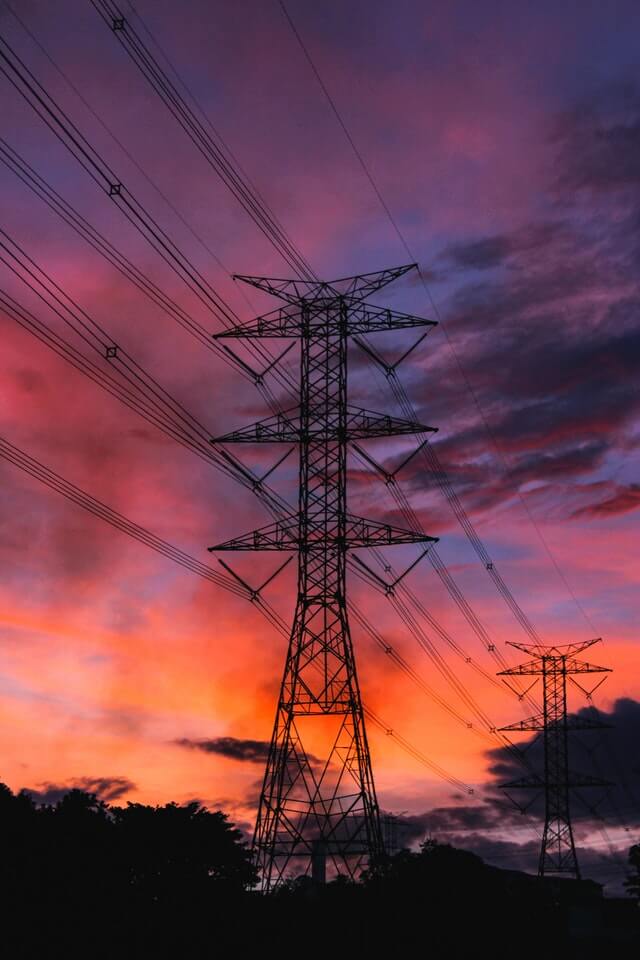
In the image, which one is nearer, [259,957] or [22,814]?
[259,957]

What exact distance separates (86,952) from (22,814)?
13.1m

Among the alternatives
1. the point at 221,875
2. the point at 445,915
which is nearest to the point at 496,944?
the point at 445,915

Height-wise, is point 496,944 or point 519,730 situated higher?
point 519,730

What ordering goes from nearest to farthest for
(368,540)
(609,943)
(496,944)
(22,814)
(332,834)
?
(332,834), (368,540), (22,814), (496,944), (609,943)

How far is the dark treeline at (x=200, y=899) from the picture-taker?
2292 inches

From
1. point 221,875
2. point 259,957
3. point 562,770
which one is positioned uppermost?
point 562,770

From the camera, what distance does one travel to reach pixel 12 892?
5681 cm

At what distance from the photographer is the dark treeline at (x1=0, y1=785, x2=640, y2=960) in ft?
191

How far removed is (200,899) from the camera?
6794 centimetres

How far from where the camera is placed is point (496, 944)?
72062 mm

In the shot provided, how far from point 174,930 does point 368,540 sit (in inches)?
882

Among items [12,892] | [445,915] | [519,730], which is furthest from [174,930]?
[519,730]

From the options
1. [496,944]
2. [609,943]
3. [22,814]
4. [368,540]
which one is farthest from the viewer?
[609,943]

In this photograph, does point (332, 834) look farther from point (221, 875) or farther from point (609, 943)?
point (609, 943)
